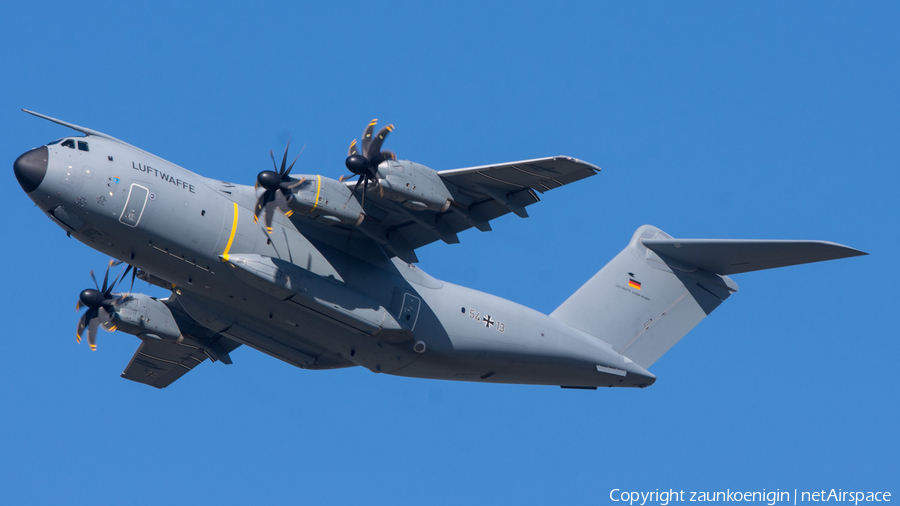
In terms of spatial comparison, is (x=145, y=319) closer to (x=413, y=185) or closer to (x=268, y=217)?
(x=268, y=217)

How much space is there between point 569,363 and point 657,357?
6.68ft

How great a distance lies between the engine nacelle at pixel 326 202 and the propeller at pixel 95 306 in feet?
15.4

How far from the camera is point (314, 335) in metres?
14.5

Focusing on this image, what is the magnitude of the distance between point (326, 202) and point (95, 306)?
17.9ft

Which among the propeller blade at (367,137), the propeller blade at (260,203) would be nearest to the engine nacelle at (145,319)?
the propeller blade at (260,203)

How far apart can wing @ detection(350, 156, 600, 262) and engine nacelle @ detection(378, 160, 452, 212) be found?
7.8 inches

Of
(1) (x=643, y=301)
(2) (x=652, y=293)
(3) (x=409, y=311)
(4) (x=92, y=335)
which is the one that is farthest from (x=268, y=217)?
(2) (x=652, y=293)

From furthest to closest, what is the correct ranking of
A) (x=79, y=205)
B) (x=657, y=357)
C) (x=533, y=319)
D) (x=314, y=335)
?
1. (x=657, y=357)
2. (x=533, y=319)
3. (x=314, y=335)
4. (x=79, y=205)

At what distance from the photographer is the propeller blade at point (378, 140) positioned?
42.6 feet

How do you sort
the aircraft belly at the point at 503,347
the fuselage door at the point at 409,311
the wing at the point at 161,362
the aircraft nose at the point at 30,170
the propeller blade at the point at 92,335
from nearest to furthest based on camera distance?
the aircraft nose at the point at 30,170 → the fuselage door at the point at 409,311 → the aircraft belly at the point at 503,347 → the propeller blade at the point at 92,335 → the wing at the point at 161,362

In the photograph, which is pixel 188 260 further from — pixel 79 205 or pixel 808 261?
pixel 808 261

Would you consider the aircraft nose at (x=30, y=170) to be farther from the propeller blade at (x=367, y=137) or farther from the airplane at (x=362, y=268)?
the propeller blade at (x=367, y=137)

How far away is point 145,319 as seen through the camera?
1636cm

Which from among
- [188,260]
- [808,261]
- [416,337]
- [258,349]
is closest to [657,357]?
[808,261]
